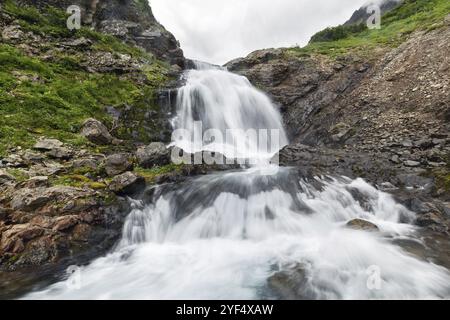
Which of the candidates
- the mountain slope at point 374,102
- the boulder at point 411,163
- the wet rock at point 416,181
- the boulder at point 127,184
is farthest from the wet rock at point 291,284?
the boulder at point 411,163

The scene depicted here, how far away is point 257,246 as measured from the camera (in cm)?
830

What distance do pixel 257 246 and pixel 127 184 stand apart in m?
4.11

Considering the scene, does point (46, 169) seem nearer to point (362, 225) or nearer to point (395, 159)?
point (362, 225)

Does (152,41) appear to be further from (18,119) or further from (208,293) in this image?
(208,293)

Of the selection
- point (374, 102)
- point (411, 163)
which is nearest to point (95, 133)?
point (411, 163)

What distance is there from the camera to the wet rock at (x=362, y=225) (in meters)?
8.62

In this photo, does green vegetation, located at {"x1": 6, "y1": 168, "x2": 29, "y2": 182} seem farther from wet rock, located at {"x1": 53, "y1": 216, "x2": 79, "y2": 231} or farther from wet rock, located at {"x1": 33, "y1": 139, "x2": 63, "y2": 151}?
wet rock, located at {"x1": 53, "y1": 216, "x2": 79, "y2": 231}

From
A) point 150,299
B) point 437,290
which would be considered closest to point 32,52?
point 150,299

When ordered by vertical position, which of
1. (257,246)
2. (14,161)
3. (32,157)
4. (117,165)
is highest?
(32,157)

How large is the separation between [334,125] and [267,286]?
11808 mm

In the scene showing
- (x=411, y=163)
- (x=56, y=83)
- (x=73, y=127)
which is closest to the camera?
(x=411, y=163)

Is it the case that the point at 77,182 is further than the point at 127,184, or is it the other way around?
the point at 127,184

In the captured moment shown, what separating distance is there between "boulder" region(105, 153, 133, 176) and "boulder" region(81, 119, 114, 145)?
2.19 m

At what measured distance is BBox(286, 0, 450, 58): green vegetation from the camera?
21.3 meters
